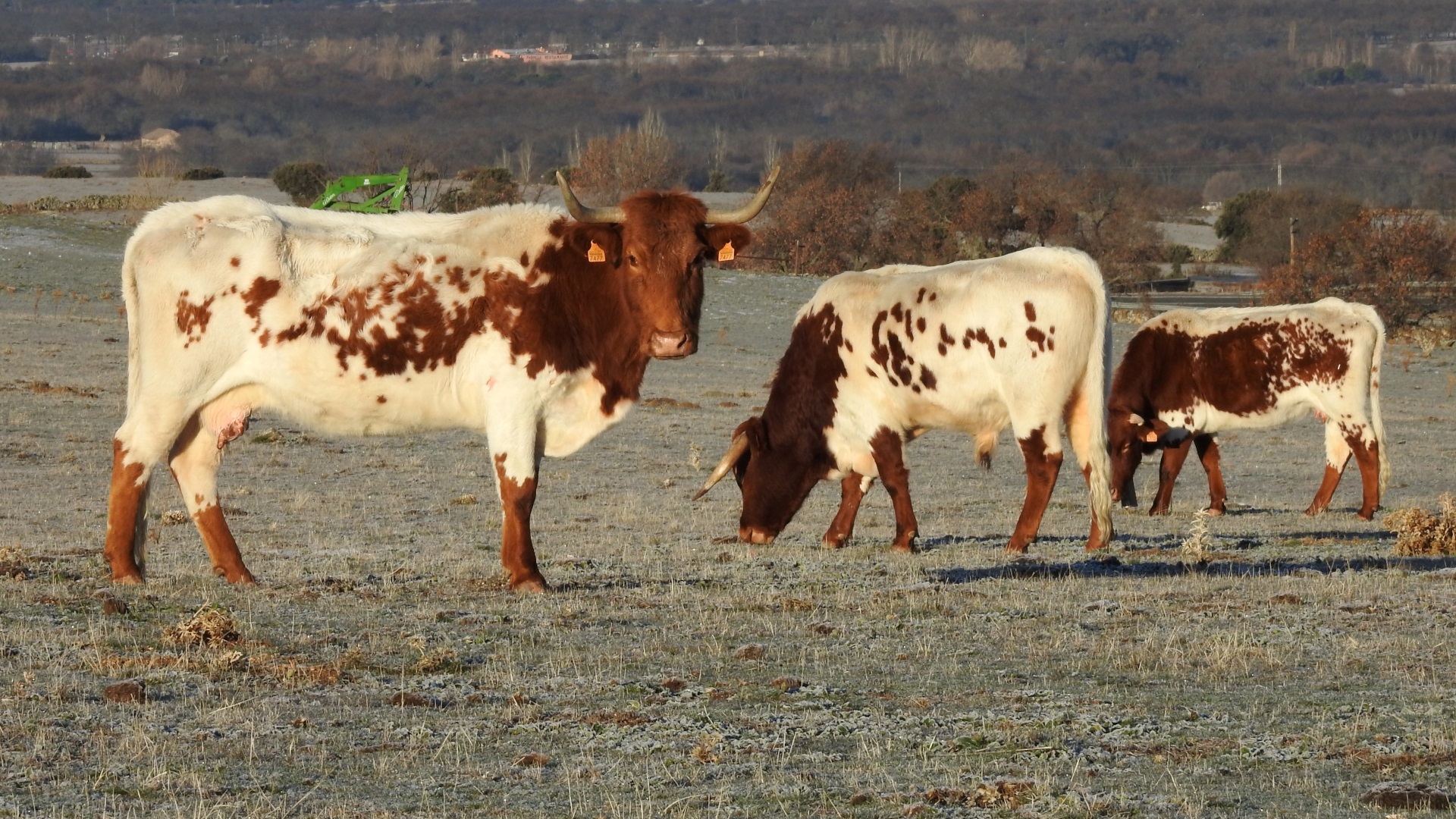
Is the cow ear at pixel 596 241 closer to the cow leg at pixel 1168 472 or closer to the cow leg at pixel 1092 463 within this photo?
the cow leg at pixel 1092 463

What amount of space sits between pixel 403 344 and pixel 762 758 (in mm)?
5365

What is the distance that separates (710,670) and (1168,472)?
12.3 meters

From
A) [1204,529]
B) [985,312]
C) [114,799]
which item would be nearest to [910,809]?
[114,799]

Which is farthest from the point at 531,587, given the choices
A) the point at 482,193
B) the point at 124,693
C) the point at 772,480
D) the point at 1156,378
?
the point at 482,193

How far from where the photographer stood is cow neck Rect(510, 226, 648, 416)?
12.4m

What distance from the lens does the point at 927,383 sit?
15.8m

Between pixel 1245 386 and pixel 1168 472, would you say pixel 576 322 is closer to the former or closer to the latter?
pixel 1168 472

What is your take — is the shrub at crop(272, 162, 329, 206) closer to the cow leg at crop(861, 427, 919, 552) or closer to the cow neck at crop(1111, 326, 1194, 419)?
the cow neck at crop(1111, 326, 1194, 419)

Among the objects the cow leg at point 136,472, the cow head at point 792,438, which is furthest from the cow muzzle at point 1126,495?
the cow leg at point 136,472

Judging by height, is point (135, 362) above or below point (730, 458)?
above

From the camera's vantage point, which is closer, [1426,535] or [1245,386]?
[1426,535]

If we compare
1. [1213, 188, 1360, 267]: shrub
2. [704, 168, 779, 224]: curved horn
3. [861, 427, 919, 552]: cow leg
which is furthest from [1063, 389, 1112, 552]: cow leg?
[1213, 188, 1360, 267]: shrub

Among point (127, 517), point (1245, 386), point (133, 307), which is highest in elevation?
point (133, 307)

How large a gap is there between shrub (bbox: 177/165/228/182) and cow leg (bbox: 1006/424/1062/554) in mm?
87607
